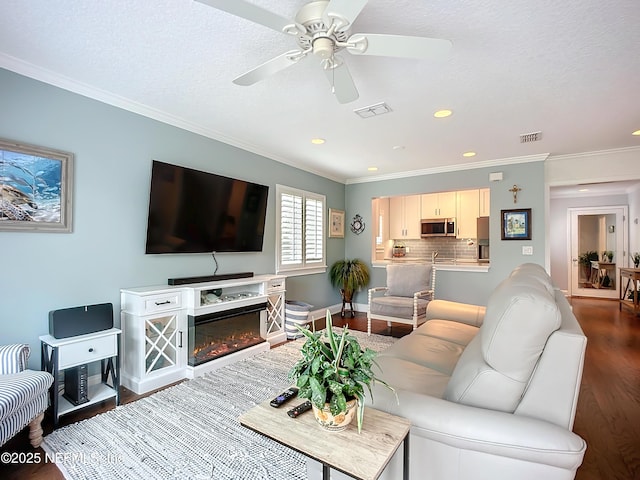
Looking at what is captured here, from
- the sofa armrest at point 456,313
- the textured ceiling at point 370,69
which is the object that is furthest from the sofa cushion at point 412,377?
the textured ceiling at point 370,69

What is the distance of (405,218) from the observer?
6.98 meters

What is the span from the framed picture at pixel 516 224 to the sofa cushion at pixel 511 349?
3.78 meters

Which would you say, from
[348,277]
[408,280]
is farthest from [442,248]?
[408,280]

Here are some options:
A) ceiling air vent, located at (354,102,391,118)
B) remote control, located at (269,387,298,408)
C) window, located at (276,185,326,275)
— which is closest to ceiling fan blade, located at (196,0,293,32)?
ceiling air vent, located at (354,102,391,118)

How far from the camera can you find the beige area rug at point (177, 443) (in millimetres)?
1682

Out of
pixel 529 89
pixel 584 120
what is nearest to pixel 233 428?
pixel 529 89

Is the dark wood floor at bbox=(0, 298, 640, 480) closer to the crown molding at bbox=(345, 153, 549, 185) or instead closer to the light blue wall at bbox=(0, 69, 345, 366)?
the light blue wall at bbox=(0, 69, 345, 366)

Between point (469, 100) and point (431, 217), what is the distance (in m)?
Result: 4.24

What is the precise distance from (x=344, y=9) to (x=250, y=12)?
1.33ft

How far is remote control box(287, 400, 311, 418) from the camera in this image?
3.90 ft

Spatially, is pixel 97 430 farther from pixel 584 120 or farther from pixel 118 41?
pixel 584 120

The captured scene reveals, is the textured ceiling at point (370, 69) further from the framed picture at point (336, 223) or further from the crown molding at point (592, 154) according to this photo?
the framed picture at point (336, 223)

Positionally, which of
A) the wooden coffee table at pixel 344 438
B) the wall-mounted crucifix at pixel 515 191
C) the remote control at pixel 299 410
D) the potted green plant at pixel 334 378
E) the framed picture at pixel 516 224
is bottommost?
the wooden coffee table at pixel 344 438

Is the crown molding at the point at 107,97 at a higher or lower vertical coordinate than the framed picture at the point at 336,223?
higher
